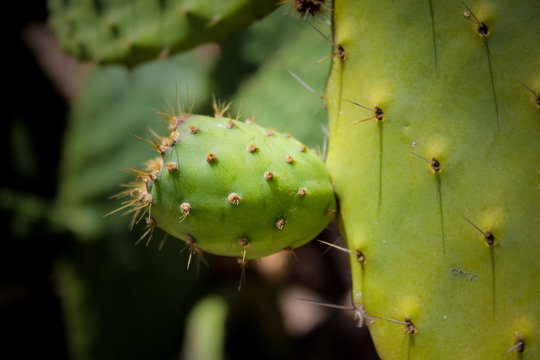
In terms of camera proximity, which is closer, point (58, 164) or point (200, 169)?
point (200, 169)

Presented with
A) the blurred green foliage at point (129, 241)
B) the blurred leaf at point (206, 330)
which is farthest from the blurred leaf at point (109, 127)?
the blurred leaf at point (206, 330)

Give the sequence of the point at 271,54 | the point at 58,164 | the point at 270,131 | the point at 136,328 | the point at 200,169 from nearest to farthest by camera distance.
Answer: the point at 200,169
the point at 270,131
the point at 271,54
the point at 136,328
the point at 58,164

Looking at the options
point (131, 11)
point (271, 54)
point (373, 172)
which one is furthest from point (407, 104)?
point (271, 54)

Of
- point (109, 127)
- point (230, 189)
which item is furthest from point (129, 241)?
point (230, 189)

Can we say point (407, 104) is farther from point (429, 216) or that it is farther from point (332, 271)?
point (332, 271)

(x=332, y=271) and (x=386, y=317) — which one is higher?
(x=332, y=271)

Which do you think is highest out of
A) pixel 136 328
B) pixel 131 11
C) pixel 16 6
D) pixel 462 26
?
pixel 16 6

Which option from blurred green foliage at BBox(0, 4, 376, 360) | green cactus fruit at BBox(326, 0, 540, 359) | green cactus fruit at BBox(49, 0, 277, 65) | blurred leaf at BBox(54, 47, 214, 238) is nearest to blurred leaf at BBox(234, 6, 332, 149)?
blurred green foliage at BBox(0, 4, 376, 360)
